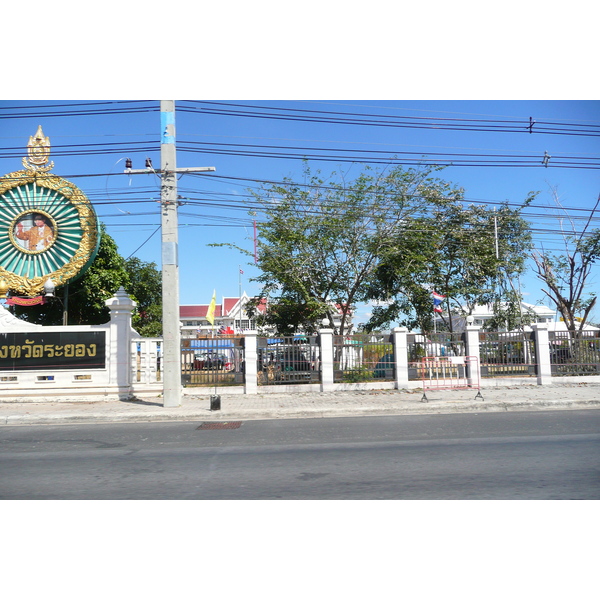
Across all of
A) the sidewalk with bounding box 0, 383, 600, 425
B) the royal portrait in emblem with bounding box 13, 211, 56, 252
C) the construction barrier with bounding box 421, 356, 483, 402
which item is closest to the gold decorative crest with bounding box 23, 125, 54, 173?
the royal portrait in emblem with bounding box 13, 211, 56, 252

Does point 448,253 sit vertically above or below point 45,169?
below

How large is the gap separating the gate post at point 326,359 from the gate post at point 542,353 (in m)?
7.17

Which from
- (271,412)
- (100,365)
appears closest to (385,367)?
(271,412)

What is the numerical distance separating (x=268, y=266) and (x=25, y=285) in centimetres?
907

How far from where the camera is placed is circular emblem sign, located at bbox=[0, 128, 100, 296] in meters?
18.2

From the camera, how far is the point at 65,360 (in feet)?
52.6

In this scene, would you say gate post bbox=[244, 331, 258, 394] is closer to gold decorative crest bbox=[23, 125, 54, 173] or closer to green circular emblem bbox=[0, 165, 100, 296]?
green circular emblem bbox=[0, 165, 100, 296]

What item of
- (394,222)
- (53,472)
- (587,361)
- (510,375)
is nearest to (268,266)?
(394,222)

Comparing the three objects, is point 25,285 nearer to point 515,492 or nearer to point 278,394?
point 278,394

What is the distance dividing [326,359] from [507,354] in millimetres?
6384

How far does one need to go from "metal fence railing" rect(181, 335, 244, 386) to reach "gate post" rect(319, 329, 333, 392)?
8.73ft

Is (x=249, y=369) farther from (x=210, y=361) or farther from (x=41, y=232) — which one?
(x=41, y=232)

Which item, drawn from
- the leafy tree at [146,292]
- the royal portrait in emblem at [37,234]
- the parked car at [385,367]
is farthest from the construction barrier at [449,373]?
the leafy tree at [146,292]

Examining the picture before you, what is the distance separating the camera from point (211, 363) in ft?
55.4
